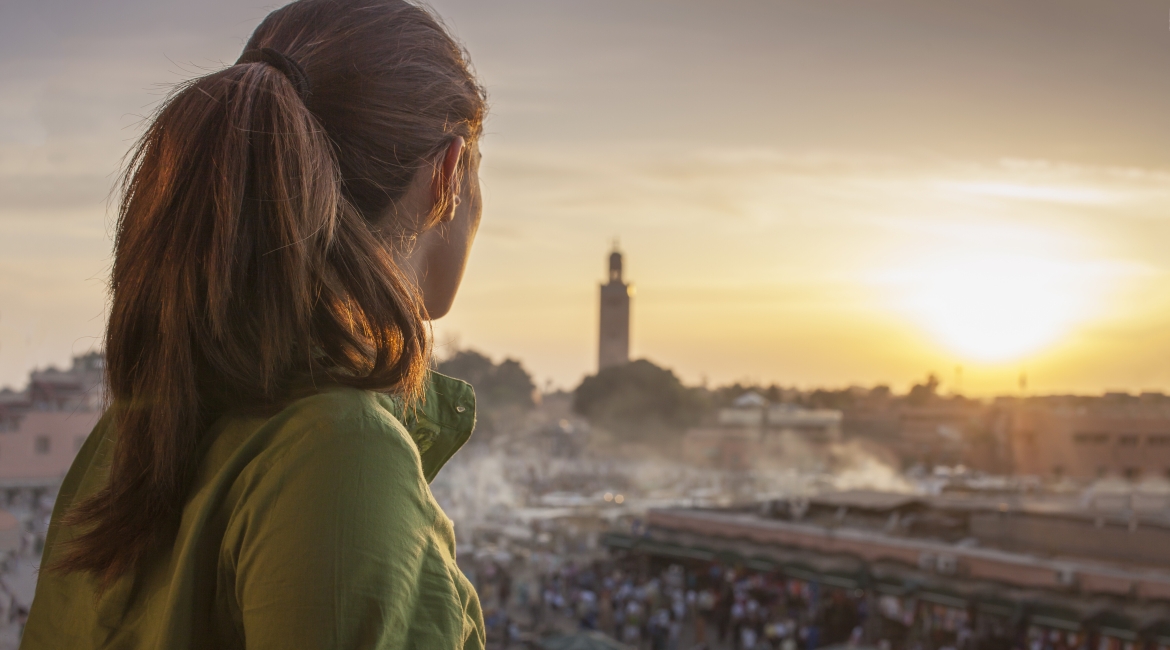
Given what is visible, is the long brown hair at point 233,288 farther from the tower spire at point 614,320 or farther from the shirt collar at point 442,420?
the tower spire at point 614,320

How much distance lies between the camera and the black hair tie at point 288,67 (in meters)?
0.58

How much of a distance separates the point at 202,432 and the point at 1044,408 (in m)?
34.6

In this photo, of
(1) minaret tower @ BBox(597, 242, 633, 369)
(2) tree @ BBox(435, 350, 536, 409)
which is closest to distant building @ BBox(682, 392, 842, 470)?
(2) tree @ BBox(435, 350, 536, 409)

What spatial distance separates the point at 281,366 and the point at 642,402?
43664 mm

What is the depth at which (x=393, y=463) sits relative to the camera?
17.5 inches

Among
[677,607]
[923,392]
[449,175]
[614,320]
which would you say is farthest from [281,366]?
[614,320]

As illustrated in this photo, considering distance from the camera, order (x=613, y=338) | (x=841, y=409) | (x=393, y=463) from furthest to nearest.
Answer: (x=613, y=338) < (x=841, y=409) < (x=393, y=463)

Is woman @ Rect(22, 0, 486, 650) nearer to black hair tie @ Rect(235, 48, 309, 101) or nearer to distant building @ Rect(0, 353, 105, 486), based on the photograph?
black hair tie @ Rect(235, 48, 309, 101)

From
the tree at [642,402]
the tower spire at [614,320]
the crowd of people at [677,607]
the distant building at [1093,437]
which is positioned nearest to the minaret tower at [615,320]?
the tower spire at [614,320]

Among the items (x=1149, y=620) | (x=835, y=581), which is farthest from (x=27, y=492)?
(x=1149, y=620)

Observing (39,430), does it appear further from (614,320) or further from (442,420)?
(614,320)

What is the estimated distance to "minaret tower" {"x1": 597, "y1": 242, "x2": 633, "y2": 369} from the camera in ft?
214

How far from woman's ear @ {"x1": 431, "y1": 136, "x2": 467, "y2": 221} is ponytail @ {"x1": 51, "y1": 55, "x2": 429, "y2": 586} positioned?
0.25 feet

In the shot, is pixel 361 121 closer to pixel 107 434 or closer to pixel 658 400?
pixel 107 434
